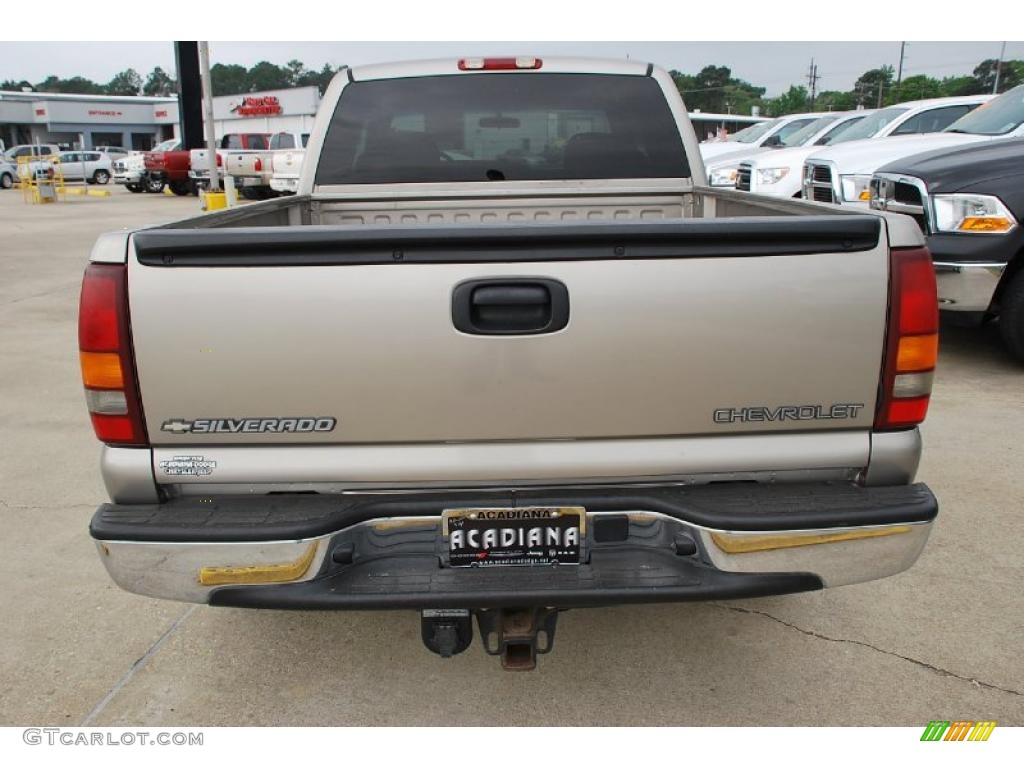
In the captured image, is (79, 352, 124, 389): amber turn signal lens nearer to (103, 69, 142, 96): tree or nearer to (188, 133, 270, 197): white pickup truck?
(188, 133, 270, 197): white pickup truck

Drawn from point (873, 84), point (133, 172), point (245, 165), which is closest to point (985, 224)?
point (245, 165)

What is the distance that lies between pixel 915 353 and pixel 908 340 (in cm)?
5

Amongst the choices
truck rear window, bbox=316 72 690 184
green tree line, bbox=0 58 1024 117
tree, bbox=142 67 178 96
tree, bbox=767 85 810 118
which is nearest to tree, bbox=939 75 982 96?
green tree line, bbox=0 58 1024 117

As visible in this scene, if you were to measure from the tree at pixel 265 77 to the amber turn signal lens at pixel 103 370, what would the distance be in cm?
11289

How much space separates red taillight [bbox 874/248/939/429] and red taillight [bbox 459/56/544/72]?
2.42 meters

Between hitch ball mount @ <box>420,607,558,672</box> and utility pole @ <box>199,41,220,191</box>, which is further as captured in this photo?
utility pole @ <box>199,41,220,191</box>

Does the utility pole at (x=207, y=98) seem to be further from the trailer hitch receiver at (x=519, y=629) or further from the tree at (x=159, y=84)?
the tree at (x=159, y=84)

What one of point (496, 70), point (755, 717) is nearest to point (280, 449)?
point (755, 717)

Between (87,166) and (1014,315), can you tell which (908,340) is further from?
(87,166)

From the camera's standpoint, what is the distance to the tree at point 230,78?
99.9 m

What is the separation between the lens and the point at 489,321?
215cm

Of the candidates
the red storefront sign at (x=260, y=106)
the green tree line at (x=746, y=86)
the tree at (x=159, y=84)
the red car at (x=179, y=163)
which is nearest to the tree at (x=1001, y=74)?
the green tree line at (x=746, y=86)

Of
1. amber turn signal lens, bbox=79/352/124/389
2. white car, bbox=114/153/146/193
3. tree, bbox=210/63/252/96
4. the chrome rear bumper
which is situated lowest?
the chrome rear bumper

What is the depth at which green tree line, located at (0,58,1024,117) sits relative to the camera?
7012 centimetres
